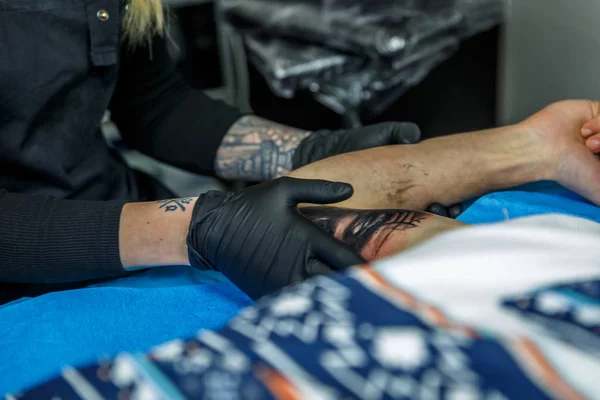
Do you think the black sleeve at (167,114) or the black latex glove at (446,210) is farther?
the black sleeve at (167,114)

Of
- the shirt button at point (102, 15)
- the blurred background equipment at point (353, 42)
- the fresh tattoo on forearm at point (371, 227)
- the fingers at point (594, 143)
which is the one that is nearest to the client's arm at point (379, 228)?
the fresh tattoo on forearm at point (371, 227)

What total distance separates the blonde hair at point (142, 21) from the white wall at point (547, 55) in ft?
3.47

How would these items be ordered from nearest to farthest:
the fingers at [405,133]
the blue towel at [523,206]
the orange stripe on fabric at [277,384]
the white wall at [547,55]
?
the orange stripe on fabric at [277,384] → the blue towel at [523,206] → the fingers at [405,133] → the white wall at [547,55]

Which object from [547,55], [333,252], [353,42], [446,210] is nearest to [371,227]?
[333,252]

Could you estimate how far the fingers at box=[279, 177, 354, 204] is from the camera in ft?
2.60

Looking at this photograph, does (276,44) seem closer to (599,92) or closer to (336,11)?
(336,11)

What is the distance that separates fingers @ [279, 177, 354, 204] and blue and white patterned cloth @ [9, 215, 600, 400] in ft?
0.69

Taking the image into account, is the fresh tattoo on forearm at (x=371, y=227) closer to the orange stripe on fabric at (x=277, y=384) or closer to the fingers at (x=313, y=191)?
the fingers at (x=313, y=191)

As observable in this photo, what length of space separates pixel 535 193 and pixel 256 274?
1.78 ft

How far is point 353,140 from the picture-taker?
1.11 meters

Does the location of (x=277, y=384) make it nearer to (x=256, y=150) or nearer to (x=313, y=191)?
(x=313, y=191)

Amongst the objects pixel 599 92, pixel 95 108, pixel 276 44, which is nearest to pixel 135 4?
pixel 95 108

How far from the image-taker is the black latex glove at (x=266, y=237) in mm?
739

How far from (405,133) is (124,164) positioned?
1.75 feet
